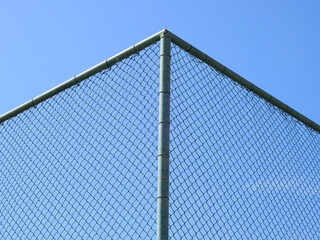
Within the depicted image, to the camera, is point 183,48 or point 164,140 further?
point 183,48

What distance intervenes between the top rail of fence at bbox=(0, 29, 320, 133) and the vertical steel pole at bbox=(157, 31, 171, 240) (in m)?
0.17

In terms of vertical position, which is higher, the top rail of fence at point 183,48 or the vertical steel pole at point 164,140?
the top rail of fence at point 183,48

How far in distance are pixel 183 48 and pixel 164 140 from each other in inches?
32.9

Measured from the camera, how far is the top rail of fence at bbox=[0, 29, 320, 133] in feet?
13.4

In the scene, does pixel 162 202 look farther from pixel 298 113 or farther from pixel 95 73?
pixel 298 113

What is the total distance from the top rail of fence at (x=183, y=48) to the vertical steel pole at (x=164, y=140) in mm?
175

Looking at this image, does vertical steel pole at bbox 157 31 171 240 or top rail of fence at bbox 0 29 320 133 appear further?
top rail of fence at bbox 0 29 320 133

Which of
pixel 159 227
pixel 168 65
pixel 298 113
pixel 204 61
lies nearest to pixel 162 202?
pixel 159 227

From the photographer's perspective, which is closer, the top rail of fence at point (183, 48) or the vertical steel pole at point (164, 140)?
the vertical steel pole at point (164, 140)

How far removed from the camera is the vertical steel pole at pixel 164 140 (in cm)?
345

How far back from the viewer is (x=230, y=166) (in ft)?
14.1

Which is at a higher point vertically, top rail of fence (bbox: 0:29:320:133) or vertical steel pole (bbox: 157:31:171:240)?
top rail of fence (bbox: 0:29:320:133)

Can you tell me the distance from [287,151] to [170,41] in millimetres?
1604

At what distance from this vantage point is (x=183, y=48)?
162 inches
